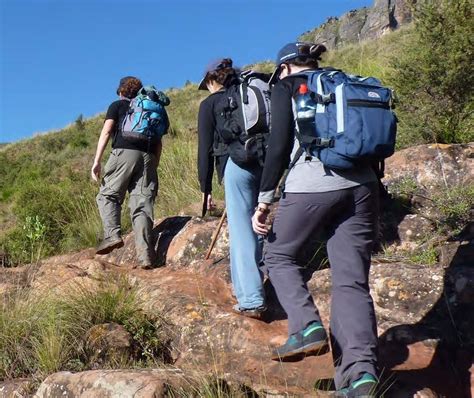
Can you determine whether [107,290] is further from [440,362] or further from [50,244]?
[50,244]

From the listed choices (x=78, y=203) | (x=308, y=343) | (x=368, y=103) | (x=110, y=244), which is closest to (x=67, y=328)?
(x=308, y=343)

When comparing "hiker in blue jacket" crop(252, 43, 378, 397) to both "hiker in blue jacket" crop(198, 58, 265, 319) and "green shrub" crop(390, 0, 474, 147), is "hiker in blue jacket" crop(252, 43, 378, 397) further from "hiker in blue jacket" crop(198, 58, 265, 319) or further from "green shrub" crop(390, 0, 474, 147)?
"green shrub" crop(390, 0, 474, 147)

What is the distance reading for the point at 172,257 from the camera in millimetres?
5957

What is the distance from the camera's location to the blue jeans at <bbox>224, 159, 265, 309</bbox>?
13.8 ft

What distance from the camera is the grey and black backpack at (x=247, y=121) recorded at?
405cm

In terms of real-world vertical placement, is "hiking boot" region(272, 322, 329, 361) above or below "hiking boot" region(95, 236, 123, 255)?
below

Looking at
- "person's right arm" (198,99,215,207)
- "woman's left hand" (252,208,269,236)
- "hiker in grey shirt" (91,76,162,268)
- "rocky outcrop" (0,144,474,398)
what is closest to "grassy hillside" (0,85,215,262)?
"hiker in grey shirt" (91,76,162,268)

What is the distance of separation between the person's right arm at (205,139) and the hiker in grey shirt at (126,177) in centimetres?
154

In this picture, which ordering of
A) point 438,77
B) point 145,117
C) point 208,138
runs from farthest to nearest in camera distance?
point 438,77, point 145,117, point 208,138

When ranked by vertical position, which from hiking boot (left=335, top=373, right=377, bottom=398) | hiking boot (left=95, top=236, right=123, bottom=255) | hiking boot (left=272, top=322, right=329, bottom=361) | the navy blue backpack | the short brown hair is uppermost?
the short brown hair

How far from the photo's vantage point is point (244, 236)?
13.9ft

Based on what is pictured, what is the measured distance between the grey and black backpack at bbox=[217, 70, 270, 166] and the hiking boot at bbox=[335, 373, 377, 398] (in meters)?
1.72

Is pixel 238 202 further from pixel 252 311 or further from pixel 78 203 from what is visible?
pixel 78 203

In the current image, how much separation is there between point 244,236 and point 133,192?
219 centimetres
